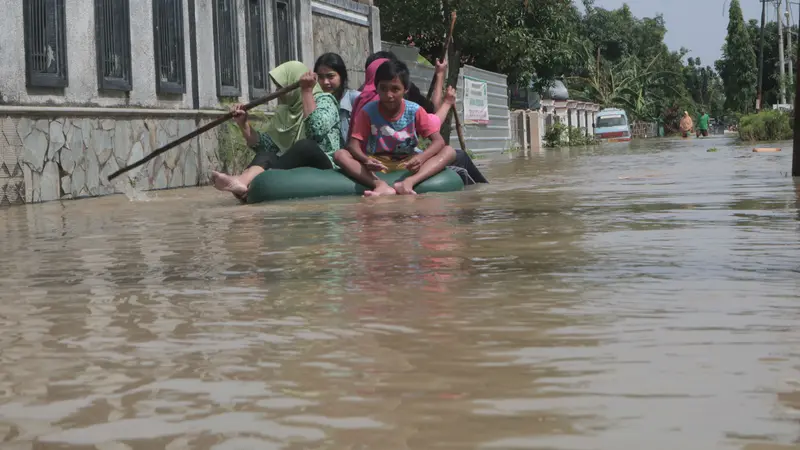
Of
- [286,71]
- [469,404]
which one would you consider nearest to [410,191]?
[286,71]

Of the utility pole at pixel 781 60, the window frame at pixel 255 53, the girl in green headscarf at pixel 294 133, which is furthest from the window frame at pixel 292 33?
the utility pole at pixel 781 60

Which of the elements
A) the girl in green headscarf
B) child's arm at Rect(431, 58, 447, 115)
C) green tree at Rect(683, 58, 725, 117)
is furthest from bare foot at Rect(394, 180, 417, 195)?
green tree at Rect(683, 58, 725, 117)

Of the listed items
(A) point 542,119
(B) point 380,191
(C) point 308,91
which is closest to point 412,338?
(B) point 380,191

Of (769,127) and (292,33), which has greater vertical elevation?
(292,33)

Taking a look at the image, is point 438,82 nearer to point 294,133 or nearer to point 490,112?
point 294,133

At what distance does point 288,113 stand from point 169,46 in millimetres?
4364

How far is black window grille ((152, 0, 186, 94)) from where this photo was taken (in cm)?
1501

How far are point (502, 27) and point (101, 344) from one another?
33736 millimetres

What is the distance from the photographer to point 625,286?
3922 millimetres

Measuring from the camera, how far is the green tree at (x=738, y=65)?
93625mm

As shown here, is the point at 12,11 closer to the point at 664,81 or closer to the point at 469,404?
the point at 469,404

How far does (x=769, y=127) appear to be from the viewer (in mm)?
31531

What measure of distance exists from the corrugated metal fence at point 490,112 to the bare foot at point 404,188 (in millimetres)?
16035

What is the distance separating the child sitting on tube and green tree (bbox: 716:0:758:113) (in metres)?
84.5
